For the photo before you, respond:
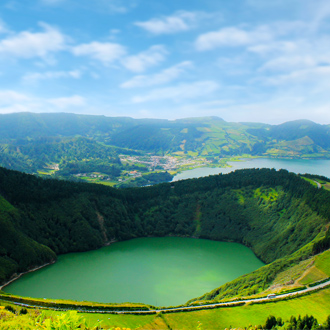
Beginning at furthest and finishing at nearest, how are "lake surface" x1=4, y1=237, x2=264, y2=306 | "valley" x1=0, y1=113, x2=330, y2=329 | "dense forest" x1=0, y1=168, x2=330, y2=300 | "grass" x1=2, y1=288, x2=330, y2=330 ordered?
"dense forest" x1=0, y1=168, x2=330, y2=300
"lake surface" x1=4, y1=237, x2=264, y2=306
"valley" x1=0, y1=113, x2=330, y2=329
"grass" x1=2, y1=288, x2=330, y2=330

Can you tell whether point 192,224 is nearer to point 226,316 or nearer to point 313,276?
point 313,276

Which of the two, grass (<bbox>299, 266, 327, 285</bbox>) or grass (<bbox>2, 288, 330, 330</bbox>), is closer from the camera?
grass (<bbox>2, 288, 330, 330</bbox>)

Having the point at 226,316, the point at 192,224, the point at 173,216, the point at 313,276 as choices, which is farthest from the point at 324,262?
the point at 173,216

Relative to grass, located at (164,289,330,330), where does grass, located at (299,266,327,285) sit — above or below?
above

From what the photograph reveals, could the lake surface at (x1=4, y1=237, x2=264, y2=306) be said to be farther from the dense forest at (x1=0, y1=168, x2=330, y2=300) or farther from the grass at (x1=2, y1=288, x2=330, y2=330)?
the grass at (x1=2, y1=288, x2=330, y2=330)

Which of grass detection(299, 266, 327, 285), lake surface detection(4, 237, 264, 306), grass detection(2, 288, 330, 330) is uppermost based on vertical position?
grass detection(299, 266, 327, 285)

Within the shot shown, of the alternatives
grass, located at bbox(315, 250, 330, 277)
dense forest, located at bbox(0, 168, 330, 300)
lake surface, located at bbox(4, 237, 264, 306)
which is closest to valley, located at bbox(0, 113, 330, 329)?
grass, located at bbox(315, 250, 330, 277)
